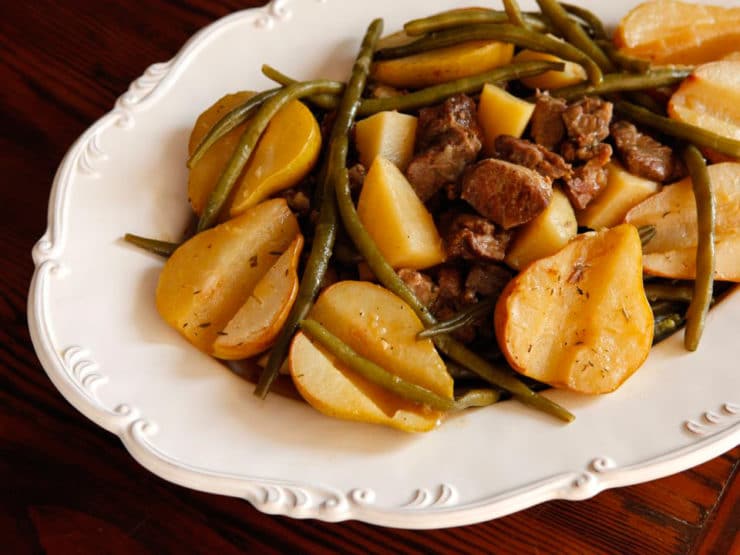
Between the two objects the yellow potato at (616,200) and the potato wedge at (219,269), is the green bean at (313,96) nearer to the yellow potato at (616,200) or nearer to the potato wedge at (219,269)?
the potato wedge at (219,269)

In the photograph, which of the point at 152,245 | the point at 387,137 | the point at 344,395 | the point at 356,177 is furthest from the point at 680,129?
the point at 152,245

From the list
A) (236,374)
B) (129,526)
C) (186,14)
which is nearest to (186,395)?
(236,374)

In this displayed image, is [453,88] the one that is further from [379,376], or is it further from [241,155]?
[379,376]

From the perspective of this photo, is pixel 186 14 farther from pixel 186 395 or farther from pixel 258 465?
pixel 258 465

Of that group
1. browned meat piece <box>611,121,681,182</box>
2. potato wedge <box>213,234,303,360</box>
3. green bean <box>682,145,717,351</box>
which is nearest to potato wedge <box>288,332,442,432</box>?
potato wedge <box>213,234,303,360</box>

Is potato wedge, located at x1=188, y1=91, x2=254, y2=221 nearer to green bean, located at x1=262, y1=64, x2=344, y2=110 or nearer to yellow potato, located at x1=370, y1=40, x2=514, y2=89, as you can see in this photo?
green bean, located at x1=262, y1=64, x2=344, y2=110

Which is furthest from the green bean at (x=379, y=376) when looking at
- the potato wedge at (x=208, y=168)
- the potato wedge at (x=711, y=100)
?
the potato wedge at (x=711, y=100)
